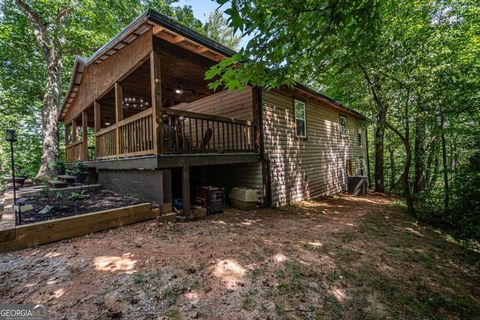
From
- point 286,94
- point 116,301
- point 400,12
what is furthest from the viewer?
point 286,94

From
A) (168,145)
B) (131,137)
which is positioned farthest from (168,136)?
(131,137)

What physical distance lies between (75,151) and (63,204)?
21.9ft

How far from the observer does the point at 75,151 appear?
1027cm

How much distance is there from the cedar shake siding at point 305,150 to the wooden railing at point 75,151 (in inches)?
337

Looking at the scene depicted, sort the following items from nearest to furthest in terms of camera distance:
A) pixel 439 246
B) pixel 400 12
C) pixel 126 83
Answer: pixel 439 246, pixel 400 12, pixel 126 83

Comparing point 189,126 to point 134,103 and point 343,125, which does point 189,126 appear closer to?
point 134,103

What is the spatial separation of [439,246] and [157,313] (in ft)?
19.3

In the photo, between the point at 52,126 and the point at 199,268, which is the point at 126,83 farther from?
the point at 199,268

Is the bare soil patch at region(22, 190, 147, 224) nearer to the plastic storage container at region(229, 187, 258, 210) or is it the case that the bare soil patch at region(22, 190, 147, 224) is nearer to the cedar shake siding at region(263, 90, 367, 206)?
the plastic storage container at region(229, 187, 258, 210)

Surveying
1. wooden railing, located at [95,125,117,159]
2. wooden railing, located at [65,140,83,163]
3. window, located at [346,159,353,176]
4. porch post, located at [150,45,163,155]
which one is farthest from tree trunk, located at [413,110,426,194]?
wooden railing, located at [65,140,83,163]

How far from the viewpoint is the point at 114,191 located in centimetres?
688

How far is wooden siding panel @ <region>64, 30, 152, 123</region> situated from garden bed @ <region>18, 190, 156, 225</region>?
3.47 meters

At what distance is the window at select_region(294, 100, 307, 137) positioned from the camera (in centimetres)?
882

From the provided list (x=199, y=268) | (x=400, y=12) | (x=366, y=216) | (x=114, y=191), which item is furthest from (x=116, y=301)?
(x=400, y=12)
